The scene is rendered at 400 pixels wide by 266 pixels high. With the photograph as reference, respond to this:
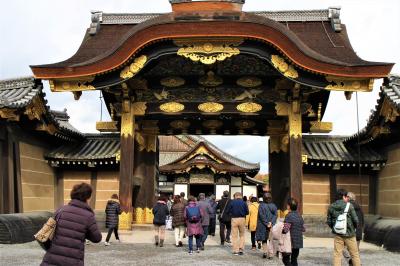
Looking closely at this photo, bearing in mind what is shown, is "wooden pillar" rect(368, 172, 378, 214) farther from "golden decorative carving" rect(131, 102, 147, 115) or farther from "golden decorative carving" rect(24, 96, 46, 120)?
"golden decorative carving" rect(24, 96, 46, 120)

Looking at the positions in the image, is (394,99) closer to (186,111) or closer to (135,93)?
(186,111)

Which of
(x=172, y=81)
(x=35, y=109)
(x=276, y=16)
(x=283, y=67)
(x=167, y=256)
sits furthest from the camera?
(x=276, y=16)

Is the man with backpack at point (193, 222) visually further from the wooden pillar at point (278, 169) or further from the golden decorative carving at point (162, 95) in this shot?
the wooden pillar at point (278, 169)

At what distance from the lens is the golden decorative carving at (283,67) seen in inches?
531

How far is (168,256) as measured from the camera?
10.6 meters

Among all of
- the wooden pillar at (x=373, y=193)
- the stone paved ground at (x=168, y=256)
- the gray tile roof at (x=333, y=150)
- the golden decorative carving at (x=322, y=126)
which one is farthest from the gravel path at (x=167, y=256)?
the golden decorative carving at (x=322, y=126)

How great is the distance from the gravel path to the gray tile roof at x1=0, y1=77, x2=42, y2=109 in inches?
148

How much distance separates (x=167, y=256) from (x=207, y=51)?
5.90 metres

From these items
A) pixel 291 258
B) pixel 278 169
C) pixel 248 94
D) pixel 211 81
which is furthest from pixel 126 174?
pixel 291 258

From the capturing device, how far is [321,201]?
16.9 metres

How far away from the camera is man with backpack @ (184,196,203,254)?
11164mm

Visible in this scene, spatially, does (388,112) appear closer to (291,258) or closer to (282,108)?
(282,108)

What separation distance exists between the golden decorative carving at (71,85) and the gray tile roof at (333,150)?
7.96 metres

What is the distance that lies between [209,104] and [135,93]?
96.0 inches
